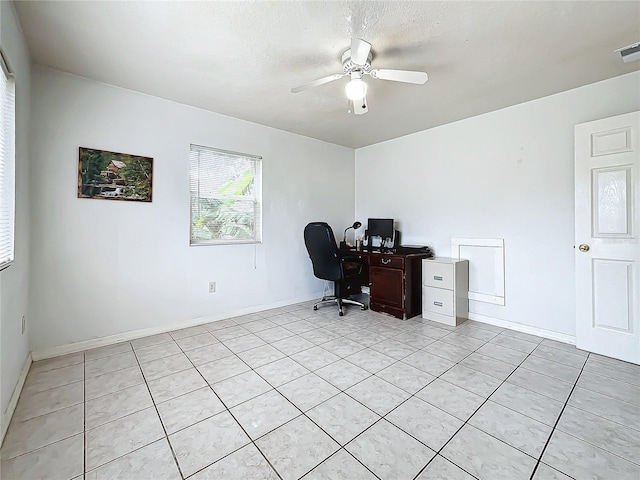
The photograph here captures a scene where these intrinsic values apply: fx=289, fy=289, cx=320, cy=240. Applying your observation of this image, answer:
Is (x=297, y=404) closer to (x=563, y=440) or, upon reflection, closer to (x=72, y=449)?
(x=72, y=449)

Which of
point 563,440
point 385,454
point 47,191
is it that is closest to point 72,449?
point 385,454

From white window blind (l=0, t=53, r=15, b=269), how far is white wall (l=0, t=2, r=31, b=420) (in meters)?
0.09

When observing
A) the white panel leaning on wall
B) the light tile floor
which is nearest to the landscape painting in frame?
the light tile floor

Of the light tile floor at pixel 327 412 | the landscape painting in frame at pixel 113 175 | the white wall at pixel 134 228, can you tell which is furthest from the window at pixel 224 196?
the light tile floor at pixel 327 412

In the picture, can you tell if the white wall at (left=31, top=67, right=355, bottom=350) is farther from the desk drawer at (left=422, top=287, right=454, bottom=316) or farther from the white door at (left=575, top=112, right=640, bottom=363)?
the white door at (left=575, top=112, right=640, bottom=363)

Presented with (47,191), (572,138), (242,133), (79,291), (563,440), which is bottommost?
(563,440)

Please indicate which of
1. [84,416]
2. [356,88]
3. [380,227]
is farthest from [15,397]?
[380,227]

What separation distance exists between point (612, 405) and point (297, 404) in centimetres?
196

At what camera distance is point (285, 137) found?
402 centimetres

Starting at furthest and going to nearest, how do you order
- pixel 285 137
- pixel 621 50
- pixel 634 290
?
pixel 285 137
pixel 634 290
pixel 621 50

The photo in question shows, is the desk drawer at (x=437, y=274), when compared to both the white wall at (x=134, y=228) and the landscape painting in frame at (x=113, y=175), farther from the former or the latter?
the landscape painting in frame at (x=113, y=175)

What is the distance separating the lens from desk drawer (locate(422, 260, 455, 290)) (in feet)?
10.7

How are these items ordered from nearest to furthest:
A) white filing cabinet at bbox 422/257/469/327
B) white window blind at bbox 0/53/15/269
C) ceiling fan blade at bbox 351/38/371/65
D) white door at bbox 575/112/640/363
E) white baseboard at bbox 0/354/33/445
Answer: white baseboard at bbox 0/354/33/445 < white window blind at bbox 0/53/15/269 < ceiling fan blade at bbox 351/38/371/65 < white door at bbox 575/112/640/363 < white filing cabinet at bbox 422/257/469/327

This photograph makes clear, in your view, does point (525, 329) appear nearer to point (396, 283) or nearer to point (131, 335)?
point (396, 283)
